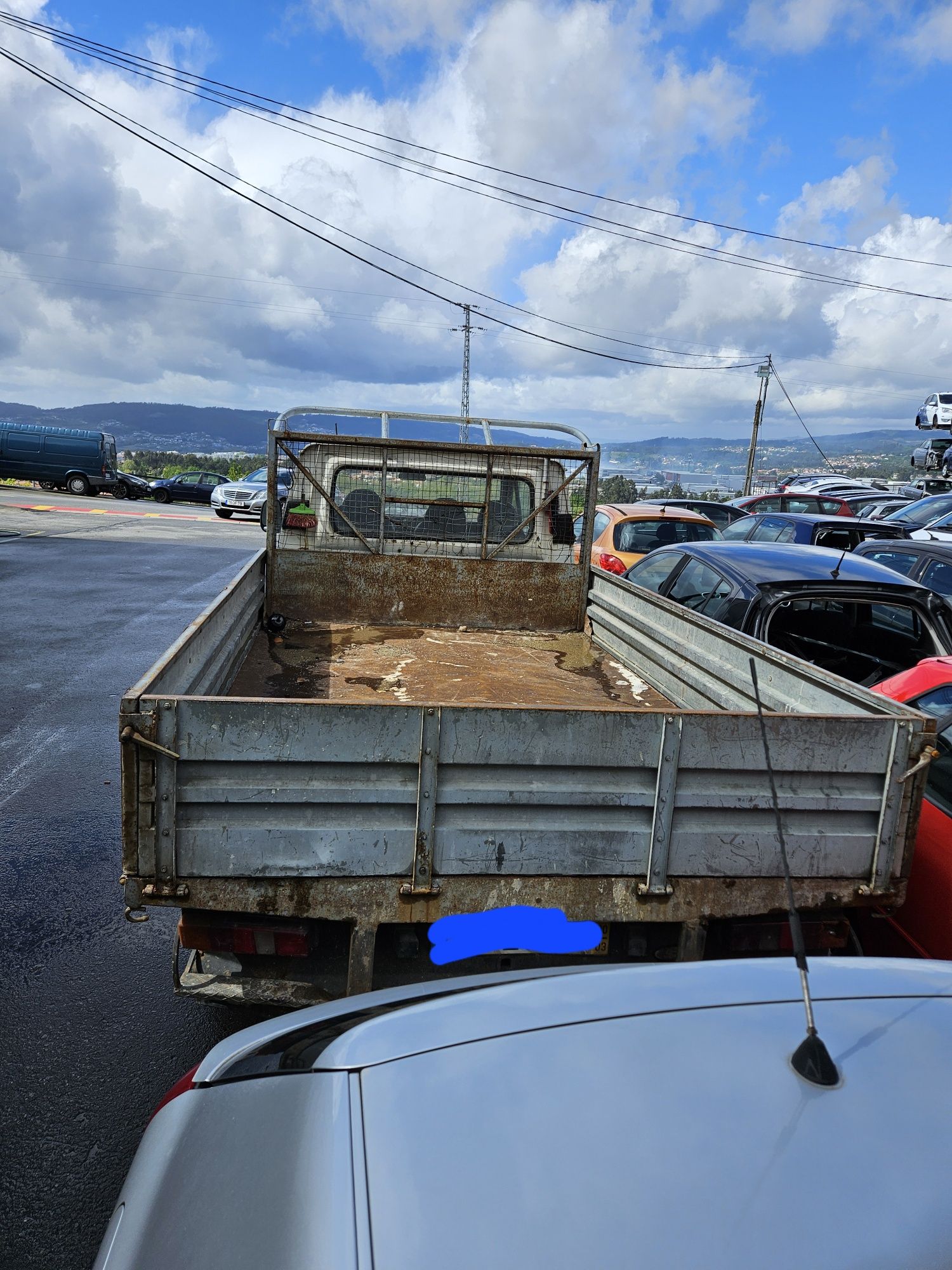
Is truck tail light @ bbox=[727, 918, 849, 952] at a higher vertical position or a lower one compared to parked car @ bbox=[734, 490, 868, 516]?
lower

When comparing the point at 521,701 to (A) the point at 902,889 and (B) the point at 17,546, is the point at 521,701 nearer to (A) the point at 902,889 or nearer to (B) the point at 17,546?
(A) the point at 902,889

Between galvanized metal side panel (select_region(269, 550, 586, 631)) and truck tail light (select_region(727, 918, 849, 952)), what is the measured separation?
4.20 m

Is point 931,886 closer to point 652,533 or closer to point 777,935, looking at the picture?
point 777,935

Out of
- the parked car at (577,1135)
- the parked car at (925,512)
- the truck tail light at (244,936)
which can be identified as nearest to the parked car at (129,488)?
the parked car at (925,512)

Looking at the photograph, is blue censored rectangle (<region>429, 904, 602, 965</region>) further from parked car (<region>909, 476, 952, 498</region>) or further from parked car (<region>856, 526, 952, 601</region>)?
parked car (<region>909, 476, 952, 498</region>)

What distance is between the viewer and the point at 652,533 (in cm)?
1145

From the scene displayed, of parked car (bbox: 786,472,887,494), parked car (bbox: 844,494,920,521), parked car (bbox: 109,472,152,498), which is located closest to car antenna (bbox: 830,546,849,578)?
parked car (bbox: 844,494,920,521)

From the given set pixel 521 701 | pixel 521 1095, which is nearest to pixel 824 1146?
pixel 521 1095

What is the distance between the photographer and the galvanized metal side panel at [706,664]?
11.7 ft

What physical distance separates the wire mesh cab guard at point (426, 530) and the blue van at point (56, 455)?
29.3m

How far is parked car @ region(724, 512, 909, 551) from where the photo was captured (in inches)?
481

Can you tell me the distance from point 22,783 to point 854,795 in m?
5.18

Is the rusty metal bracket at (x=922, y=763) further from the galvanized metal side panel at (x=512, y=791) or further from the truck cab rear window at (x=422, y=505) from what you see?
the truck cab rear window at (x=422, y=505)

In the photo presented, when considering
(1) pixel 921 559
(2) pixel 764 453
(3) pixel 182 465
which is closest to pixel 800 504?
(1) pixel 921 559
